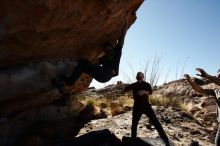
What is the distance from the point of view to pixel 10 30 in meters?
7.76

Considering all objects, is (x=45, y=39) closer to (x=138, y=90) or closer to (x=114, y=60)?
(x=114, y=60)

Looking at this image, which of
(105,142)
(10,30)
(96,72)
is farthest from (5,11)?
(105,142)

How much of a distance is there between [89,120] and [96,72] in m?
5.58

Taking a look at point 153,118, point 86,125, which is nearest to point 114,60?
point 153,118

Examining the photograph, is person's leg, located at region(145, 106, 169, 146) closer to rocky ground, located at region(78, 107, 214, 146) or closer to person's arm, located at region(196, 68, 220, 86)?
rocky ground, located at region(78, 107, 214, 146)

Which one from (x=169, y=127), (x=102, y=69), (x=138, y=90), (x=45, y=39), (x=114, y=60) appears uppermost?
(x=45, y=39)

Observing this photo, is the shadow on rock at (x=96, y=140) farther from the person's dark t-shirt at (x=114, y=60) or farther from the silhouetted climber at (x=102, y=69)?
the person's dark t-shirt at (x=114, y=60)

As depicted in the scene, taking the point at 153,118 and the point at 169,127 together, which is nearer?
the point at 153,118

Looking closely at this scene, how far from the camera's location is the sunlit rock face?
7637 mm


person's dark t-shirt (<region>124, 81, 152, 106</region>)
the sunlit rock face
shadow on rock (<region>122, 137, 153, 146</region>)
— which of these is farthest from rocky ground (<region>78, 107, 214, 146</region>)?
the sunlit rock face

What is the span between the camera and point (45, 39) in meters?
8.80

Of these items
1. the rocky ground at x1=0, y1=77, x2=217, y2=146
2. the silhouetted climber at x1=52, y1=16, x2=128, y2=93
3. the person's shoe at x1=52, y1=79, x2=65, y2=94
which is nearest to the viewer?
the silhouetted climber at x1=52, y1=16, x2=128, y2=93

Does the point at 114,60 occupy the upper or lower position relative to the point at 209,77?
upper

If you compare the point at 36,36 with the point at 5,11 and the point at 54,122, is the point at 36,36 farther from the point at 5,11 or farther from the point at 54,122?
the point at 54,122
